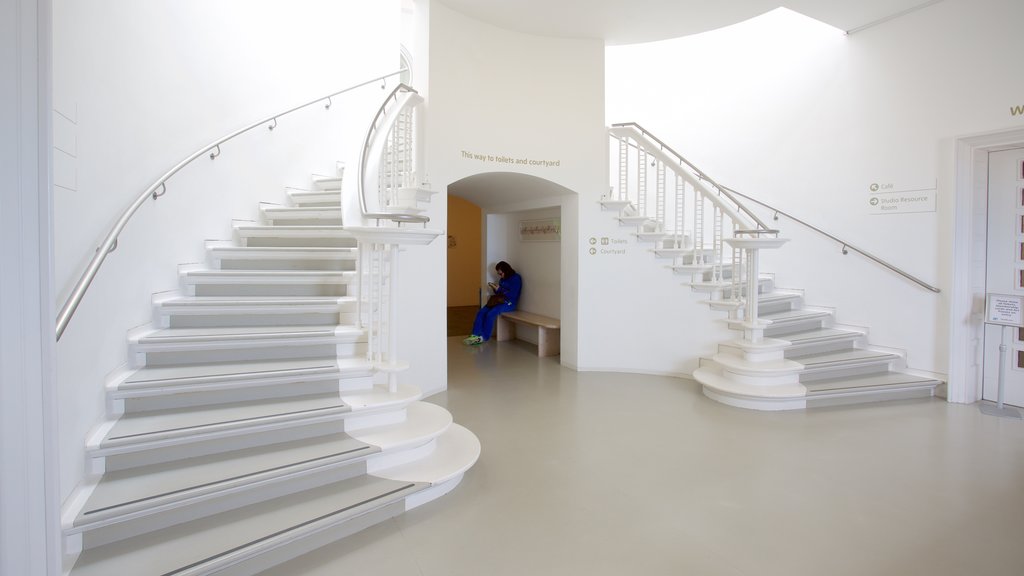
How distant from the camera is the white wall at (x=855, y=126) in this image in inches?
205

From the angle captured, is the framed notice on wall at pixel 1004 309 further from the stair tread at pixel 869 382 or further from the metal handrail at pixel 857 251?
the stair tread at pixel 869 382

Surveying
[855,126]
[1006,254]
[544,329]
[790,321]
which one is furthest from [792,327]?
[544,329]

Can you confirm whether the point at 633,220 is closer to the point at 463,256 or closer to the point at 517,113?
the point at 517,113

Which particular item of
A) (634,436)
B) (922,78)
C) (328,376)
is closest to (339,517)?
(328,376)

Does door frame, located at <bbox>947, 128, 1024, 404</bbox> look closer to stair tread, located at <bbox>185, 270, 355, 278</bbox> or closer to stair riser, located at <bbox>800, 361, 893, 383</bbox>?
stair riser, located at <bbox>800, 361, 893, 383</bbox>

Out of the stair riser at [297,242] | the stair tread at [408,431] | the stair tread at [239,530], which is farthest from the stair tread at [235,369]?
the stair riser at [297,242]

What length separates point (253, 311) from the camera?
12.3 ft

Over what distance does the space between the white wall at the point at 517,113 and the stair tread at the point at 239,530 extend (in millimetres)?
2738

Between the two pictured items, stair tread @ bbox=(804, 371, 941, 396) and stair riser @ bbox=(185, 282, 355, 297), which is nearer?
stair riser @ bbox=(185, 282, 355, 297)

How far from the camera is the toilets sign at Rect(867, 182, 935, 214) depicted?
217 inches

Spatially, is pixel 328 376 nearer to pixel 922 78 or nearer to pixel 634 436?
pixel 634 436

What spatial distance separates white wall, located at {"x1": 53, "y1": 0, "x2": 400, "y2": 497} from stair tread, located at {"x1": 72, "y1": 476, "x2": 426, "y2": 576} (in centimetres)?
39

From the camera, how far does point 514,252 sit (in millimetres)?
9211

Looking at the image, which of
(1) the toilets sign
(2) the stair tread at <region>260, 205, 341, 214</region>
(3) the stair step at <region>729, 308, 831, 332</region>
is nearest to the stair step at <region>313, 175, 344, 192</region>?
(2) the stair tread at <region>260, 205, 341, 214</region>
